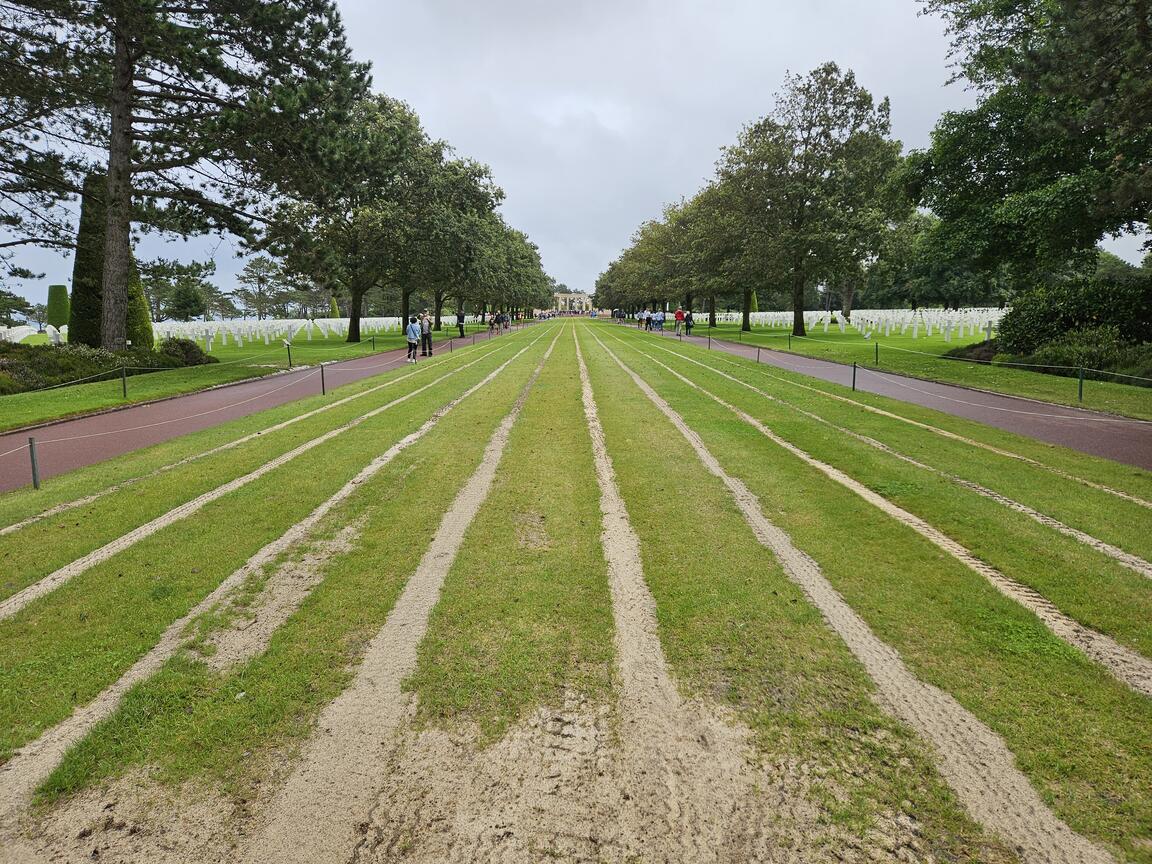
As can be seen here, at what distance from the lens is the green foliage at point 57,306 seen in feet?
101

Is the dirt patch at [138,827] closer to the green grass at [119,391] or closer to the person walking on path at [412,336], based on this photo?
the green grass at [119,391]

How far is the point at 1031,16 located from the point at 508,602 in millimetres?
21652

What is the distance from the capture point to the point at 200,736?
8.78 feet

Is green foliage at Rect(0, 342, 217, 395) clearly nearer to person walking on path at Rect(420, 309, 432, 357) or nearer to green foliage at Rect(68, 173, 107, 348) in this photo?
green foliage at Rect(68, 173, 107, 348)

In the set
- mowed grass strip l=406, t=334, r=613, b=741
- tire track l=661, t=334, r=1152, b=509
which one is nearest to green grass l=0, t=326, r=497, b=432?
mowed grass strip l=406, t=334, r=613, b=741

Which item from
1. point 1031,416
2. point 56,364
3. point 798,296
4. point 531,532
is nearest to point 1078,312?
point 1031,416

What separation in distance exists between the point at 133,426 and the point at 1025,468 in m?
14.0

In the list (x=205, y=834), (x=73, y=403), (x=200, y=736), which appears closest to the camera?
(x=205, y=834)

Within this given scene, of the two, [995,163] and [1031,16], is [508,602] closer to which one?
[1031,16]

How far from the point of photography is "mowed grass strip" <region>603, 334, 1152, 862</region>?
2.33 metres

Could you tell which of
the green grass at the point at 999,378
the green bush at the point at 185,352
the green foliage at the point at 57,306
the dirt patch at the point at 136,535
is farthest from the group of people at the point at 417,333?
the green foliage at the point at 57,306

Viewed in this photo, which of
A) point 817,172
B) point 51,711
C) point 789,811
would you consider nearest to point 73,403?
point 51,711

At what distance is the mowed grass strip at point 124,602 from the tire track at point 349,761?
1393 millimetres

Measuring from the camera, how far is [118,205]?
16.8 m
